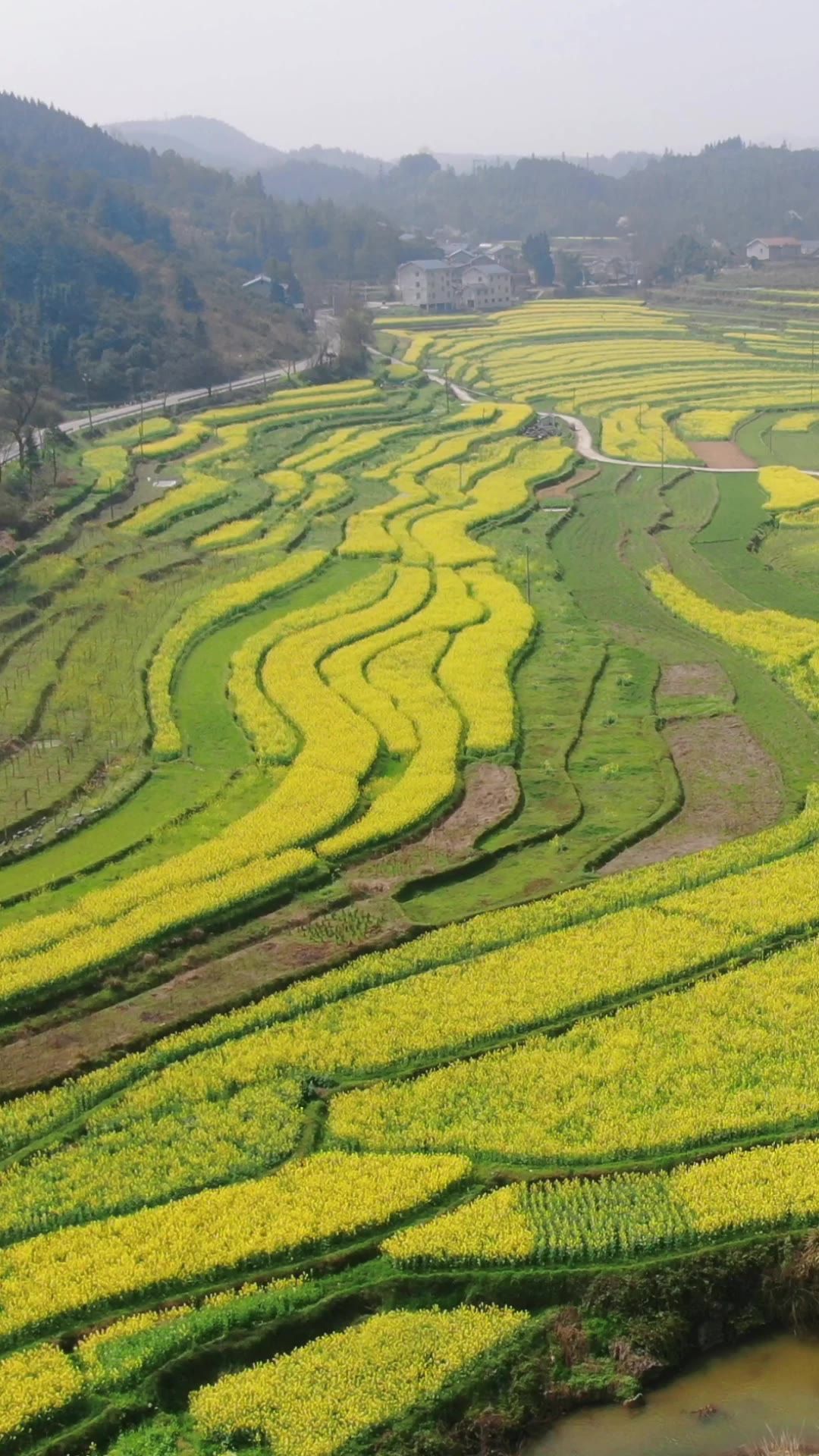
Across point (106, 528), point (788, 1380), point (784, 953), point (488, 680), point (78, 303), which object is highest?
point (78, 303)

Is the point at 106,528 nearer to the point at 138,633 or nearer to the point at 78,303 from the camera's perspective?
the point at 138,633

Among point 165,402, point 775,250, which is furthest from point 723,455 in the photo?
point 775,250

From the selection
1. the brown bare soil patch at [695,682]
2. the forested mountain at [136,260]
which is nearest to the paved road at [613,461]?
the forested mountain at [136,260]

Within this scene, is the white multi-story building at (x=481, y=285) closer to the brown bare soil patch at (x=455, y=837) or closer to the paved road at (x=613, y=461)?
the paved road at (x=613, y=461)

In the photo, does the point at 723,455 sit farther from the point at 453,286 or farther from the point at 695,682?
the point at 453,286

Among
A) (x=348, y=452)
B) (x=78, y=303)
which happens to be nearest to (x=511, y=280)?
(x=78, y=303)

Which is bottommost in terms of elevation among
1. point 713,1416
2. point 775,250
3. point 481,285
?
point 713,1416
